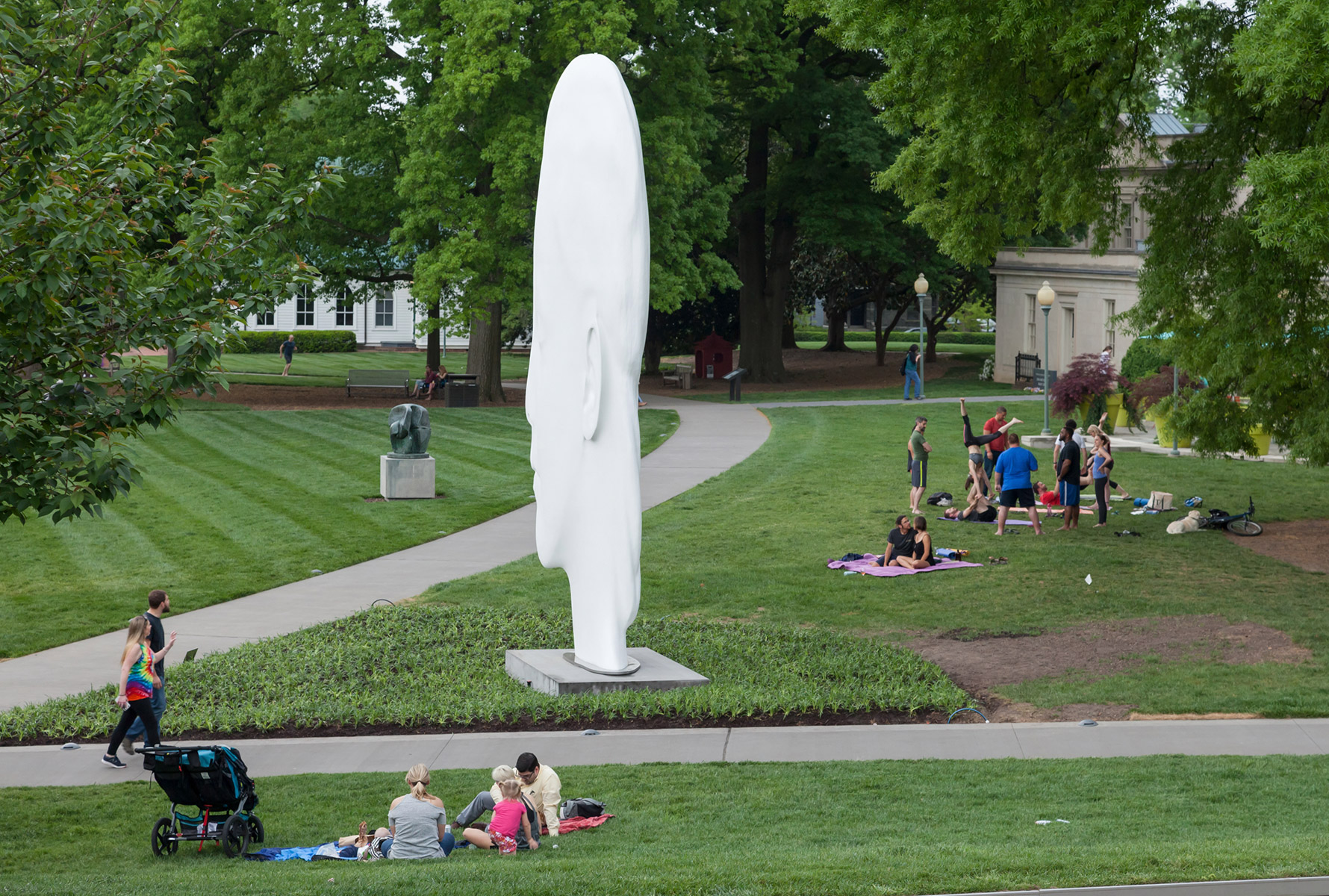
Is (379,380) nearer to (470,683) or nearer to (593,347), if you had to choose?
(470,683)

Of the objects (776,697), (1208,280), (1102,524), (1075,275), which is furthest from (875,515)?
(1075,275)

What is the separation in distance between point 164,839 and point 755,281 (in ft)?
141

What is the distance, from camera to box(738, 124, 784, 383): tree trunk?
50.0 m

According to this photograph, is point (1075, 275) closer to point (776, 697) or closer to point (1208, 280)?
point (1208, 280)

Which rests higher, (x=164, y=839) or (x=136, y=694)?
(x=136, y=694)

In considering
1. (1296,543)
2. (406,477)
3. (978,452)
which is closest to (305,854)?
(978,452)

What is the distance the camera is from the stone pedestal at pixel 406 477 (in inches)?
997

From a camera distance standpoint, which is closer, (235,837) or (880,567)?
(235,837)

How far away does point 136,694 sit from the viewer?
11.2 m

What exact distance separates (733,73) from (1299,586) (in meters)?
32.2

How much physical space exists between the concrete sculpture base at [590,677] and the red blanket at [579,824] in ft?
11.4

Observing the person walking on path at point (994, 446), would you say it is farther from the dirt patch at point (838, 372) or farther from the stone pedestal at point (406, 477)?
the dirt patch at point (838, 372)

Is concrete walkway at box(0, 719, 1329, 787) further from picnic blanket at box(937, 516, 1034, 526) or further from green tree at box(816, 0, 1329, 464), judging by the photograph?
picnic blanket at box(937, 516, 1034, 526)

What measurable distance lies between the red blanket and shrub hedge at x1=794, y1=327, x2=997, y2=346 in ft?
239
